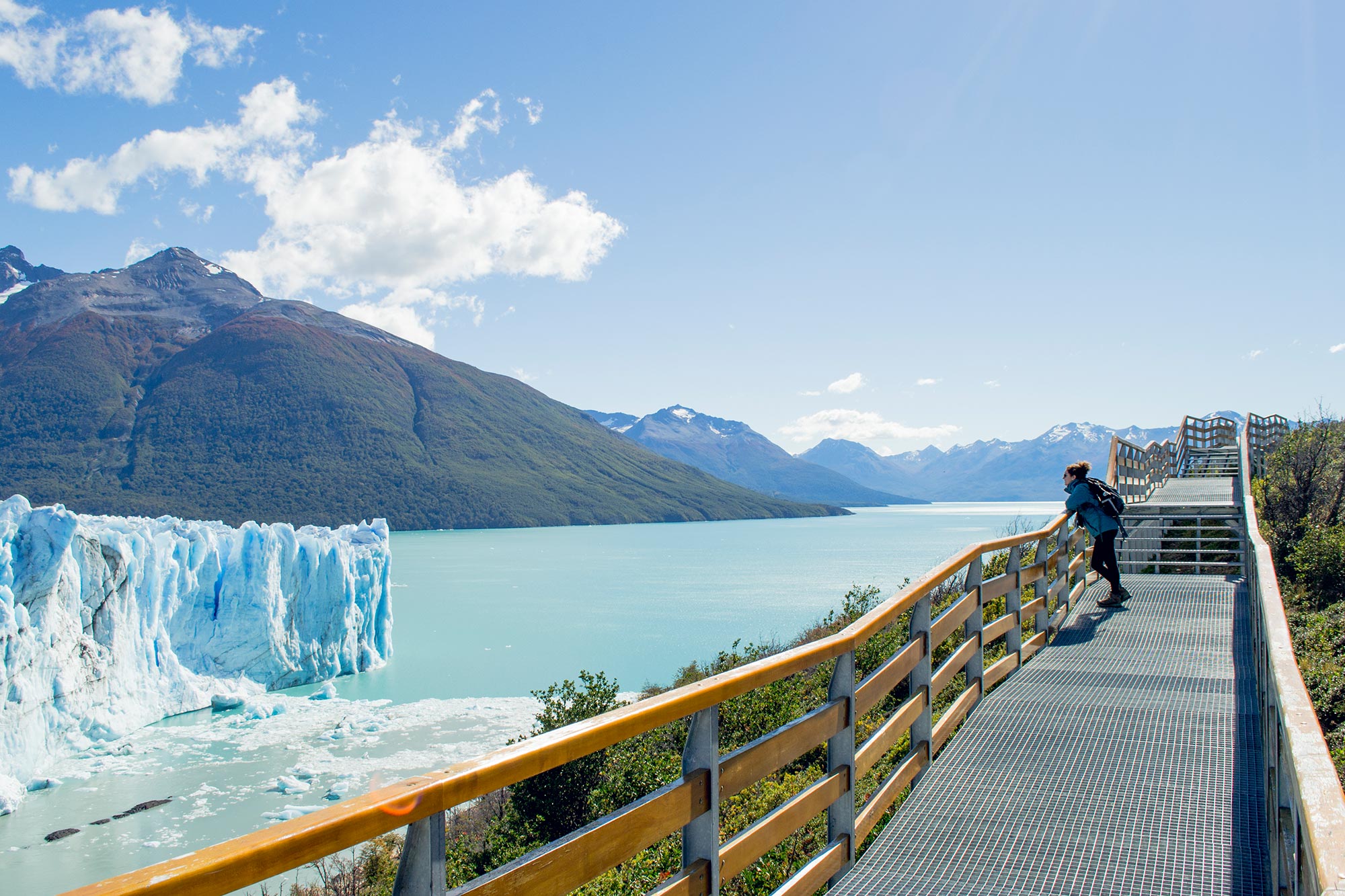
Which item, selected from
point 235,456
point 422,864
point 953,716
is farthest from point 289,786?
point 235,456

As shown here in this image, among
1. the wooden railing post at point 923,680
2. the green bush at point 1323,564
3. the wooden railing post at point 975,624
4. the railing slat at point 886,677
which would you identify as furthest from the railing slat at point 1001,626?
the green bush at point 1323,564

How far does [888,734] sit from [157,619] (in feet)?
83.8

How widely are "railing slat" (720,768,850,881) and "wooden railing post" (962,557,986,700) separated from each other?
7.47ft

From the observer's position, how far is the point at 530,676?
1243 inches

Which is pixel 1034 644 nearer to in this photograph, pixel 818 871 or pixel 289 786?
pixel 818 871

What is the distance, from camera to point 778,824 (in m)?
3.01

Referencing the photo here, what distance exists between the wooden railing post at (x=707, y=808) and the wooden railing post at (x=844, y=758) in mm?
968

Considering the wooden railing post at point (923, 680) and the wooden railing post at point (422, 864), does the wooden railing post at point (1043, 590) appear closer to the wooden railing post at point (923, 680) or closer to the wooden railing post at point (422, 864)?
the wooden railing post at point (923, 680)

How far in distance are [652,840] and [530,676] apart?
30.7 metres

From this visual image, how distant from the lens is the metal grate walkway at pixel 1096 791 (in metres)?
3.44

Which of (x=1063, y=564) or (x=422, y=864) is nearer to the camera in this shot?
(x=422, y=864)

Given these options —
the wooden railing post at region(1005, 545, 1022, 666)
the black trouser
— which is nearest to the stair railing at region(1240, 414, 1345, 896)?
the wooden railing post at region(1005, 545, 1022, 666)

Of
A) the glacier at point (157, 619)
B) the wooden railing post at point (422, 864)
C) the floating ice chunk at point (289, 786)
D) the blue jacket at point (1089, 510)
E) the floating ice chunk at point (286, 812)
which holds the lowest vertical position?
the floating ice chunk at point (289, 786)

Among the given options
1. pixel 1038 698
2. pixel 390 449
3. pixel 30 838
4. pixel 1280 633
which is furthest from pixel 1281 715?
pixel 390 449
